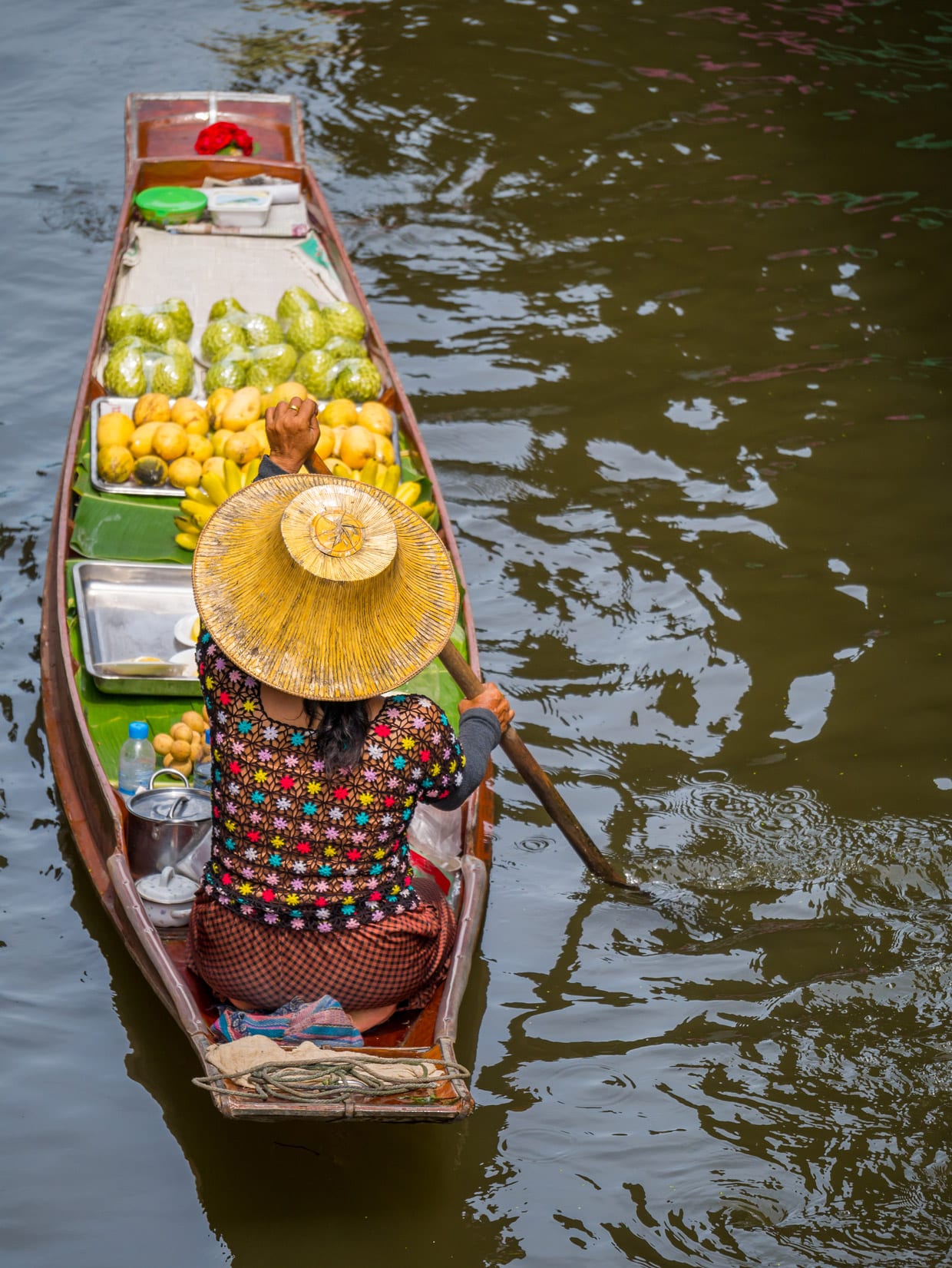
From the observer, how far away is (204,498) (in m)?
4.97

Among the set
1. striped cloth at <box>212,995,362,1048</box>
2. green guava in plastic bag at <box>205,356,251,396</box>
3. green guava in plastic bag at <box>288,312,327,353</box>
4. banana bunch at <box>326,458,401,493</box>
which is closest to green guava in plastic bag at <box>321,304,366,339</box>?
green guava in plastic bag at <box>288,312,327,353</box>

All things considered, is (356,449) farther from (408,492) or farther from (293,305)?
(293,305)

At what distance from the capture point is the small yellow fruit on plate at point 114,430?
5234 millimetres

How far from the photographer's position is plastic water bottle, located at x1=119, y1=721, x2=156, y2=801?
13.3ft

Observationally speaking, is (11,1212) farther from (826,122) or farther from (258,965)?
(826,122)

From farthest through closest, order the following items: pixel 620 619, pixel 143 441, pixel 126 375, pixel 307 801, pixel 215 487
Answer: pixel 620 619
pixel 126 375
pixel 143 441
pixel 215 487
pixel 307 801

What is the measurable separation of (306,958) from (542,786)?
110cm

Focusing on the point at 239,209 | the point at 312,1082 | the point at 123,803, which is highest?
the point at 239,209

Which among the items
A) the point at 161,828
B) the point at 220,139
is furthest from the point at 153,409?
the point at 220,139

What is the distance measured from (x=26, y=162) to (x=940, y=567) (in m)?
6.84

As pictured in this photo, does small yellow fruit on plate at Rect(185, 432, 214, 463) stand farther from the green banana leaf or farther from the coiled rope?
the coiled rope

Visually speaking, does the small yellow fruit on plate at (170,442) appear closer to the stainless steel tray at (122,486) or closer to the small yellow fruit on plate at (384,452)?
the stainless steel tray at (122,486)

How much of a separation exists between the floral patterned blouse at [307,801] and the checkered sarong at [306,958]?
31 millimetres

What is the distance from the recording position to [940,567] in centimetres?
596
